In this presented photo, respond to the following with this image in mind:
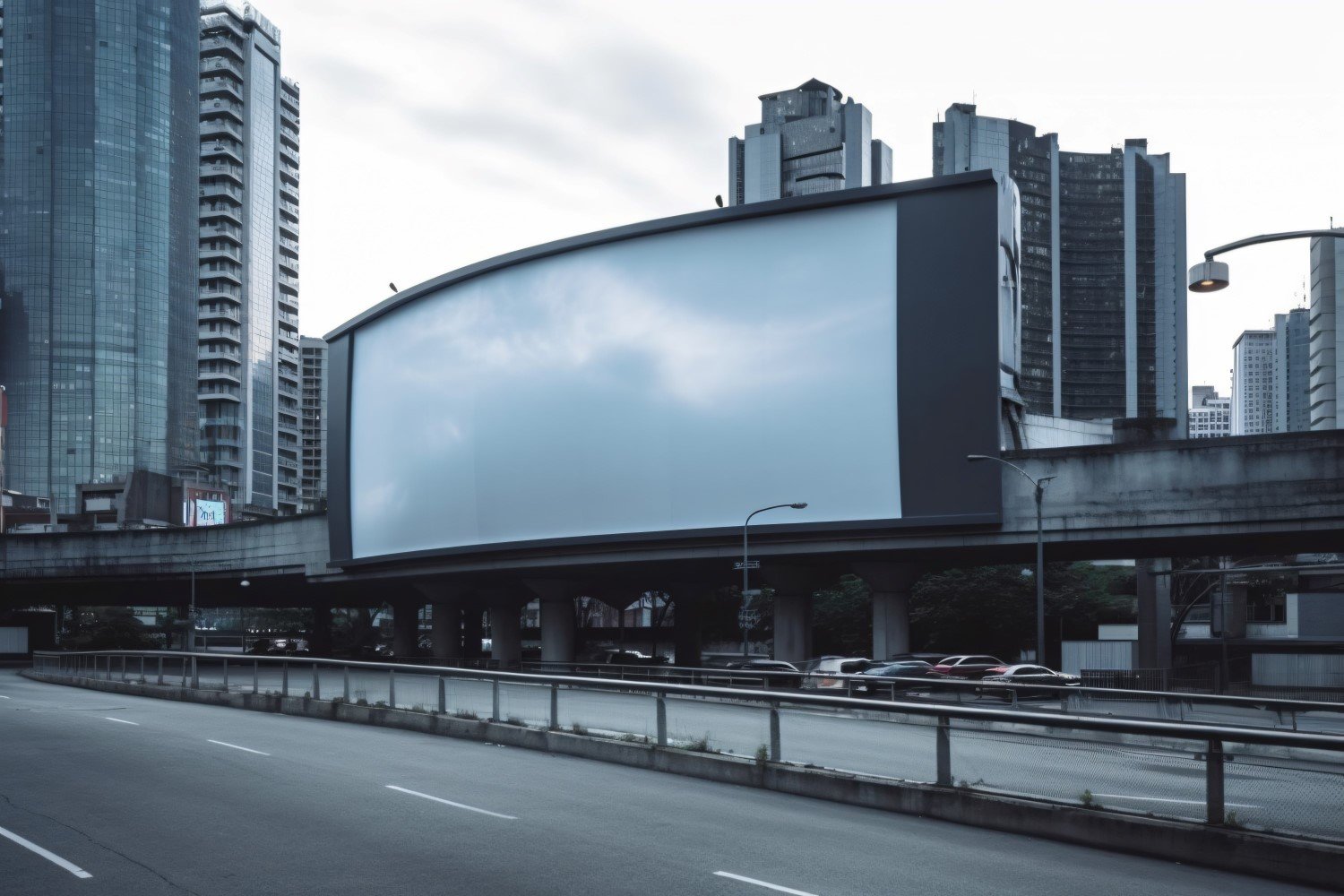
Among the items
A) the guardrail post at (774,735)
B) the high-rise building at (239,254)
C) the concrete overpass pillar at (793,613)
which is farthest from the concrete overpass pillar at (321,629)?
the guardrail post at (774,735)

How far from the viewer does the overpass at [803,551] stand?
45.1 metres

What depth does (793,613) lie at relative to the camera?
6066 centimetres

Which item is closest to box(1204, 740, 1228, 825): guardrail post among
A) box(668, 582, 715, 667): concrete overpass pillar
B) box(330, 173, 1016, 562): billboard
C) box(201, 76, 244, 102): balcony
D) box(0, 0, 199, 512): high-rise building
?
box(330, 173, 1016, 562): billboard

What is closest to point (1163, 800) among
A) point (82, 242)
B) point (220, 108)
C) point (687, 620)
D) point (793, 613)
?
point (793, 613)

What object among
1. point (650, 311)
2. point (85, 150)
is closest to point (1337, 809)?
point (650, 311)

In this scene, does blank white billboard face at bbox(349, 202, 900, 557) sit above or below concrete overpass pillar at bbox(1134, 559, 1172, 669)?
above

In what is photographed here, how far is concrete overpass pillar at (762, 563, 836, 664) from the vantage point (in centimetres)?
6022

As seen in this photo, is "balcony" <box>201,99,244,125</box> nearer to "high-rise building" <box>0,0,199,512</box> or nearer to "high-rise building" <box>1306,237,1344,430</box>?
"high-rise building" <box>0,0,199,512</box>

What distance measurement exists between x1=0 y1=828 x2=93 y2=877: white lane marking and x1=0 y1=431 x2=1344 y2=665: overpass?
4238 centimetres

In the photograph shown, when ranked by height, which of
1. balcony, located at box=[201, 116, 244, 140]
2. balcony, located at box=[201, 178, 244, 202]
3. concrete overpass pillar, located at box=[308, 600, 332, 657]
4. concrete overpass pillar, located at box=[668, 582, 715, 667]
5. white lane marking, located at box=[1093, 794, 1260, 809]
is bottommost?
concrete overpass pillar, located at box=[308, 600, 332, 657]

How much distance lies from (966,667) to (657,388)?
19943 millimetres

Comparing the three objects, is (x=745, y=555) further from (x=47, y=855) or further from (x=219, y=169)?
(x=219, y=169)

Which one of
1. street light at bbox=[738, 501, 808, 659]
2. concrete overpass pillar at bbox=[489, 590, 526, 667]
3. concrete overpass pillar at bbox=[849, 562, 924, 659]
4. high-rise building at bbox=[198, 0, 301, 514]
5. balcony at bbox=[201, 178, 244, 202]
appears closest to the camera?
street light at bbox=[738, 501, 808, 659]

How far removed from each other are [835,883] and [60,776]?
11.2m
